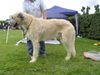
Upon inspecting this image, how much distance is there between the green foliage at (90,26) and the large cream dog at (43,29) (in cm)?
1263

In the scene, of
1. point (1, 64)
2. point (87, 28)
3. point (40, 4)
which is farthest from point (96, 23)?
point (1, 64)

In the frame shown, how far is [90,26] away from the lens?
23438 millimetres

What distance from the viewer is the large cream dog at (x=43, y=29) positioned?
8.99 m

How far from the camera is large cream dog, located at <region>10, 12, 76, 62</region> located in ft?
29.5

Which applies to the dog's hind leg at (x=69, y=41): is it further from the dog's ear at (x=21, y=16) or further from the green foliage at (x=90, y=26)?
the green foliage at (x=90, y=26)

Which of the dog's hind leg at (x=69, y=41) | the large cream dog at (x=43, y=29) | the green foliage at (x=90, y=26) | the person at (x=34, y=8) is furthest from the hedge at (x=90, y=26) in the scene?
the large cream dog at (x=43, y=29)

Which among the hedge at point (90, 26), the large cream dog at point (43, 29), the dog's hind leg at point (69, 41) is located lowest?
the hedge at point (90, 26)

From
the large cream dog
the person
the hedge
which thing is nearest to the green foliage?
the hedge

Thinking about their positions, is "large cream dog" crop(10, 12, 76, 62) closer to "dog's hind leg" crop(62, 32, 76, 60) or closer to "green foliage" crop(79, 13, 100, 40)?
"dog's hind leg" crop(62, 32, 76, 60)

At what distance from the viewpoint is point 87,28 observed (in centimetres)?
2434

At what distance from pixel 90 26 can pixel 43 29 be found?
48.0 ft

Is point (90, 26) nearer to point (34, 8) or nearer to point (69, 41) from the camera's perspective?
point (34, 8)

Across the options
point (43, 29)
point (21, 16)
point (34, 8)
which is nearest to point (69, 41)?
point (43, 29)

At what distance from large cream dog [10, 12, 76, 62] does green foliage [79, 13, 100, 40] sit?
12.6 metres
